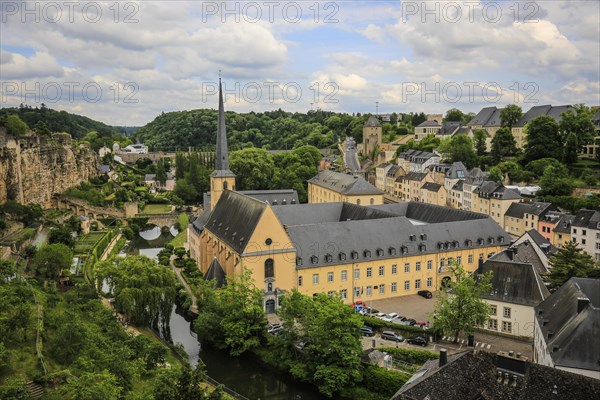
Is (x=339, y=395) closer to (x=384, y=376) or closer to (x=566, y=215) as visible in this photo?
(x=384, y=376)

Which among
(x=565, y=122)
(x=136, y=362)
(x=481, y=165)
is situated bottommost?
(x=136, y=362)

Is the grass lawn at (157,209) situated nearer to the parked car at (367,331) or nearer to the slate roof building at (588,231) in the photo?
the parked car at (367,331)

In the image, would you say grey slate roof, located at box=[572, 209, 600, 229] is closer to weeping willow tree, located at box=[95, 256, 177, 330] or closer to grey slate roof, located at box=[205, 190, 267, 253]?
grey slate roof, located at box=[205, 190, 267, 253]

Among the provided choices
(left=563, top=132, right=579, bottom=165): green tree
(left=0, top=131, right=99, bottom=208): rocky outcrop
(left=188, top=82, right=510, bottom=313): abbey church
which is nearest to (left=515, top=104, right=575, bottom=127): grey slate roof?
(left=563, top=132, right=579, bottom=165): green tree

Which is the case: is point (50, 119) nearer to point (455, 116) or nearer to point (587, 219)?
point (455, 116)

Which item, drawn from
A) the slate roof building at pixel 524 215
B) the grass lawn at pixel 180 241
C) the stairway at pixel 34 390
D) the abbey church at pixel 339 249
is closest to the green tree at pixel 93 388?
the stairway at pixel 34 390

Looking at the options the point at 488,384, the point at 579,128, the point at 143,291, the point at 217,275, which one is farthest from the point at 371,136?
the point at 488,384

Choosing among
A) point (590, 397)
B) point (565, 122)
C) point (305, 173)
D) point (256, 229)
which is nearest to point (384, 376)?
point (590, 397)
